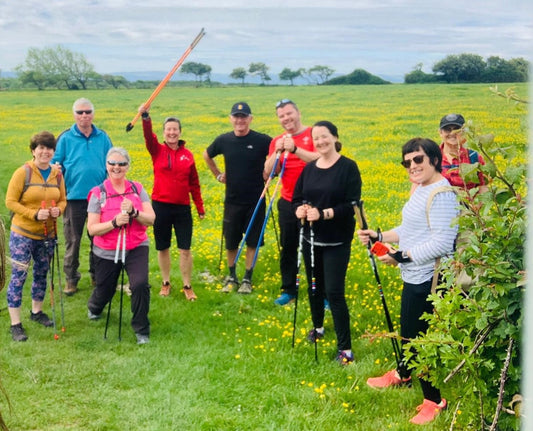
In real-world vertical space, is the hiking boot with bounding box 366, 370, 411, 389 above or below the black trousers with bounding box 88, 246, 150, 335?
below

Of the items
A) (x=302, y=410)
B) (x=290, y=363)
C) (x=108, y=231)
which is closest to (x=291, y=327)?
(x=290, y=363)

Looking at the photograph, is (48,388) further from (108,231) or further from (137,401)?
(108,231)

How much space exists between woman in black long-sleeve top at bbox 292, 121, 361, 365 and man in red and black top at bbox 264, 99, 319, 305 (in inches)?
36.0

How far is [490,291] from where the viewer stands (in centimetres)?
286

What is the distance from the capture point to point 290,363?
664 centimetres

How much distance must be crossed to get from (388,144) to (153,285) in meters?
→ 15.9

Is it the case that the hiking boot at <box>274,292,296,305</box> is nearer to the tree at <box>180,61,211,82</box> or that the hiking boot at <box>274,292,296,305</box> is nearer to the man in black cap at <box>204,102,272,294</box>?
the man in black cap at <box>204,102,272,294</box>

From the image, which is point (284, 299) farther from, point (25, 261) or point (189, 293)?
point (25, 261)

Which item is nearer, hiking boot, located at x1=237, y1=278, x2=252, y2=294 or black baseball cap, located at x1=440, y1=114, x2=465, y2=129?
black baseball cap, located at x1=440, y1=114, x2=465, y2=129

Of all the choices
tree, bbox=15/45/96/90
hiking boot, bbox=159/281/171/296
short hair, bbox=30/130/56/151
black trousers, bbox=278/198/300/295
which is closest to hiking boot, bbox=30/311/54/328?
hiking boot, bbox=159/281/171/296

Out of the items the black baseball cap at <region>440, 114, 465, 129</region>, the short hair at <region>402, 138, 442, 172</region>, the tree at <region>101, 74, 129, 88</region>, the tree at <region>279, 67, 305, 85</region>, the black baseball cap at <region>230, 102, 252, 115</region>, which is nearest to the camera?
the short hair at <region>402, 138, 442, 172</region>

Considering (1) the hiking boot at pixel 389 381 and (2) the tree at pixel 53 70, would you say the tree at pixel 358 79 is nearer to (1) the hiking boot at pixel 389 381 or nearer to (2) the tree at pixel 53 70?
(2) the tree at pixel 53 70

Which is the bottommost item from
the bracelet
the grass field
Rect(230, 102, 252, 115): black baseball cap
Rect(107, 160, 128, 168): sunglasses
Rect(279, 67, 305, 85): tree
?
the grass field

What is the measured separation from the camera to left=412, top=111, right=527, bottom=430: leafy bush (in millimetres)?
2676
